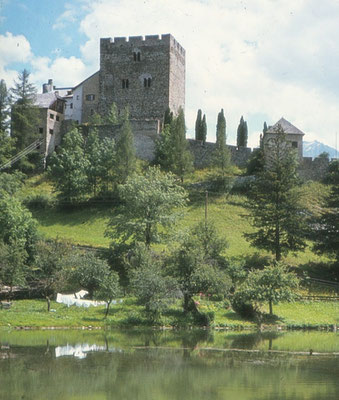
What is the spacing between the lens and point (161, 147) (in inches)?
2596

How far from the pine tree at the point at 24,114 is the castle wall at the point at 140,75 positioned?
9.42 metres

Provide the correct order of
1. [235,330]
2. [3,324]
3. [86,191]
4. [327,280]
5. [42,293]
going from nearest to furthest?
1. [3,324]
2. [235,330]
3. [42,293]
4. [327,280]
5. [86,191]

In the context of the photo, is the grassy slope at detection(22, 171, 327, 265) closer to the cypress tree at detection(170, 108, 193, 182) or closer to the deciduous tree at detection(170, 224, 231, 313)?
the cypress tree at detection(170, 108, 193, 182)

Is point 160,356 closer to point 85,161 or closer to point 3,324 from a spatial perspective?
point 3,324

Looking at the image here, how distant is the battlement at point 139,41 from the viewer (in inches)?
2938

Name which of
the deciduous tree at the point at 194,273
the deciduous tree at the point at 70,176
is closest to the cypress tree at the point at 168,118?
the deciduous tree at the point at 70,176

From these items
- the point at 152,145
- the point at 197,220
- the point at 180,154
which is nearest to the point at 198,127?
the point at 152,145

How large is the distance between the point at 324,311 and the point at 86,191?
2889 cm

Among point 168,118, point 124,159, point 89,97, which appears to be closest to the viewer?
point 124,159

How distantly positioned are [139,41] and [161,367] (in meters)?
58.7

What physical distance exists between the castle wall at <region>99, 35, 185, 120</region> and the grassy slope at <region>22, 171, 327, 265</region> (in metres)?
14.7

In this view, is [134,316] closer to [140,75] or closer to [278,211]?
[278,211]

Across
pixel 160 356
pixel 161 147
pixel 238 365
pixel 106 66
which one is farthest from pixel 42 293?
pixel 106 66

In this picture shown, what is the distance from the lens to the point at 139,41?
75312 millimetres
